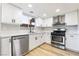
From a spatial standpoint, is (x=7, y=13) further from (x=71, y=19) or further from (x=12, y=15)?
(x=71, y=19)

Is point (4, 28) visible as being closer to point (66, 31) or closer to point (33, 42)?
point (33, 42)

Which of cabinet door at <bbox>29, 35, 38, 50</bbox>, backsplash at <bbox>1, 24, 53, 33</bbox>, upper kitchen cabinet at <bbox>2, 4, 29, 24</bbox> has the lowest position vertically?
cabinet door at <bbox>29, 35, 38, 50</bbox>

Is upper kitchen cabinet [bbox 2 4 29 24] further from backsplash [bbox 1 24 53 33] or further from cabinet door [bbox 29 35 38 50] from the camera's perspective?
cabinet door [bbox 29 35 38 50]

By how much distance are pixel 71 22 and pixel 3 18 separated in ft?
5.04

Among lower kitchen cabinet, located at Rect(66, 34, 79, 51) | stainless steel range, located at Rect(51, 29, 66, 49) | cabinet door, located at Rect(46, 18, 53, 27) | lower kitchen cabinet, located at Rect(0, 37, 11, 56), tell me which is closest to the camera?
lower kitchen cabinet, located at Rect(0, 37, 11, 56)

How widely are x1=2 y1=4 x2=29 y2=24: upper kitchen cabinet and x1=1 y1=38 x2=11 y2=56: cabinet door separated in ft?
1.47

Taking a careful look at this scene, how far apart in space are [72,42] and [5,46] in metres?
1.37

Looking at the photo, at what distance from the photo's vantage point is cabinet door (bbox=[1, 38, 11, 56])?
1308mm

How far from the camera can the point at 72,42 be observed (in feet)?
5.52

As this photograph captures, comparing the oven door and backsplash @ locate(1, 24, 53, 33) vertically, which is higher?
backsplash @ locate(1, 24, 53, 33)

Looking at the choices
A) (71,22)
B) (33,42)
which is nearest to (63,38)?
(71,22)

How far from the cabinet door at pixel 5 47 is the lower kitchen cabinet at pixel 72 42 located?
4.06 ft

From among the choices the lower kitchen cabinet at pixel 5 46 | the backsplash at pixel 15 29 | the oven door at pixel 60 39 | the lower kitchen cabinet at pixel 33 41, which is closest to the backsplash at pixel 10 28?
the backsplash at pixel 15 29

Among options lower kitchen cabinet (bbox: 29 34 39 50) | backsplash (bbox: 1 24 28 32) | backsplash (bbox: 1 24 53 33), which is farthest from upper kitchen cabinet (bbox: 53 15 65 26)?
backsplash (bbox: 1 24 28 32)
